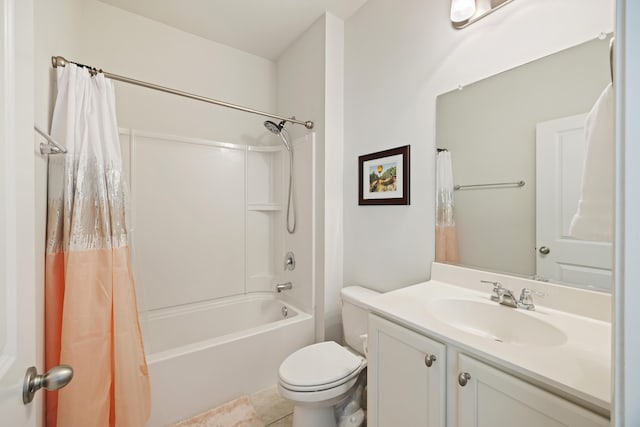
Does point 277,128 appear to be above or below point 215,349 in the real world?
above

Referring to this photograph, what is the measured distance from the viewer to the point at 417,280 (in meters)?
1.54

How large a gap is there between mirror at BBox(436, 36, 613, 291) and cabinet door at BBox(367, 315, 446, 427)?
0.59 m

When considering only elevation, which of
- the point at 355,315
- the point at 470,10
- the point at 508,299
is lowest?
the point at 355,315

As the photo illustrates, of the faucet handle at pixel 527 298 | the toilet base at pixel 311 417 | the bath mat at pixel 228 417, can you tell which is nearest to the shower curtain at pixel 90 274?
the bath mat at pixel 228 417

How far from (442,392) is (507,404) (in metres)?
0.19

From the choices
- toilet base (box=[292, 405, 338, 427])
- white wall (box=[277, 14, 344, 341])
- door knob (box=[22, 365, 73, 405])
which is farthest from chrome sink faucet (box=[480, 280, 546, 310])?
door knob (box=[22, 365, 73, 405])

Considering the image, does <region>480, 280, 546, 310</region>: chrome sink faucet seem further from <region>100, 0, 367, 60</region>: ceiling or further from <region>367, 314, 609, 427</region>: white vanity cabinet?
<region>100, 0, 367, 60</region>: ceiling

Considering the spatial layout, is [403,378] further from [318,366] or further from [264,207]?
[264,207]

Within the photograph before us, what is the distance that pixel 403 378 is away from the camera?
977mm

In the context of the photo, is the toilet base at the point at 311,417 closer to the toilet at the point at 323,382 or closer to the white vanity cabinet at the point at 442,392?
the toilet at the point at 323,382

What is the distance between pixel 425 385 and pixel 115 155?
5.36ft

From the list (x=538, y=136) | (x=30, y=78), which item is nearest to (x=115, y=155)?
(x=30, y=78)

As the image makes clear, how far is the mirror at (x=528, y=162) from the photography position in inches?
38.1

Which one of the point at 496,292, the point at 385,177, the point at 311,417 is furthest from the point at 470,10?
the point at 311,417
